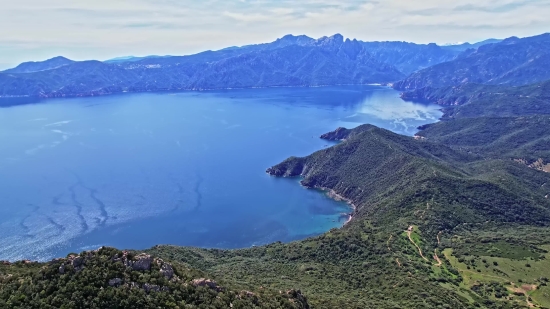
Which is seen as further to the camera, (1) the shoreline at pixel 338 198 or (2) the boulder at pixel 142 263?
(1) the shoreline at pixel 338 198

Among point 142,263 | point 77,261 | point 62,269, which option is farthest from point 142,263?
point 62,269

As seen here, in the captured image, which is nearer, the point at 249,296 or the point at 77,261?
the point at 77,261

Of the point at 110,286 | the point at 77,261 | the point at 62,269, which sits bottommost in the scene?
the point at 110,286

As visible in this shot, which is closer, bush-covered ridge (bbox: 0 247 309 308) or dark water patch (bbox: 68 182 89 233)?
bush-covered ridge (bbox: 0 247 309 308)

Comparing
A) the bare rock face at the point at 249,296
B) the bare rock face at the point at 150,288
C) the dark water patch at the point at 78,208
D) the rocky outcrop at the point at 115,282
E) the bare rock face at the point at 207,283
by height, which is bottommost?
the dark water patch at the point at 78,208

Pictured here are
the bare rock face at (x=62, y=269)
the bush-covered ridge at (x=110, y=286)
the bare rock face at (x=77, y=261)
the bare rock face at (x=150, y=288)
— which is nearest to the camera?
the bush-covered ridge at (x=110, y=286)

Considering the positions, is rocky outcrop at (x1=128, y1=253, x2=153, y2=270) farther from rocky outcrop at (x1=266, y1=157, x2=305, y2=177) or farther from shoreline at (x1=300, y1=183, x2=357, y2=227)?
rocky outcrop at (x1=266, y1=157, x2=305, y2=177)

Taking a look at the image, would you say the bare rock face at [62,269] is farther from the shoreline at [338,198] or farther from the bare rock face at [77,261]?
the shoreline at [338,198]

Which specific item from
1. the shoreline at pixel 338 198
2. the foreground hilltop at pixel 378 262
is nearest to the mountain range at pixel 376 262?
the foreground hilltop at pixel 378 262

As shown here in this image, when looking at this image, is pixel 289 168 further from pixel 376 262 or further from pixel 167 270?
pixel 167 270

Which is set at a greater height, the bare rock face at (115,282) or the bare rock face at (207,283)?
the bare rock face at (115,282)

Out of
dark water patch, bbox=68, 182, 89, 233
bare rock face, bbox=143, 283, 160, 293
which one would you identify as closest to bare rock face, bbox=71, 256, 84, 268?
bare rock face, bbox=143, 283, 160, 293
